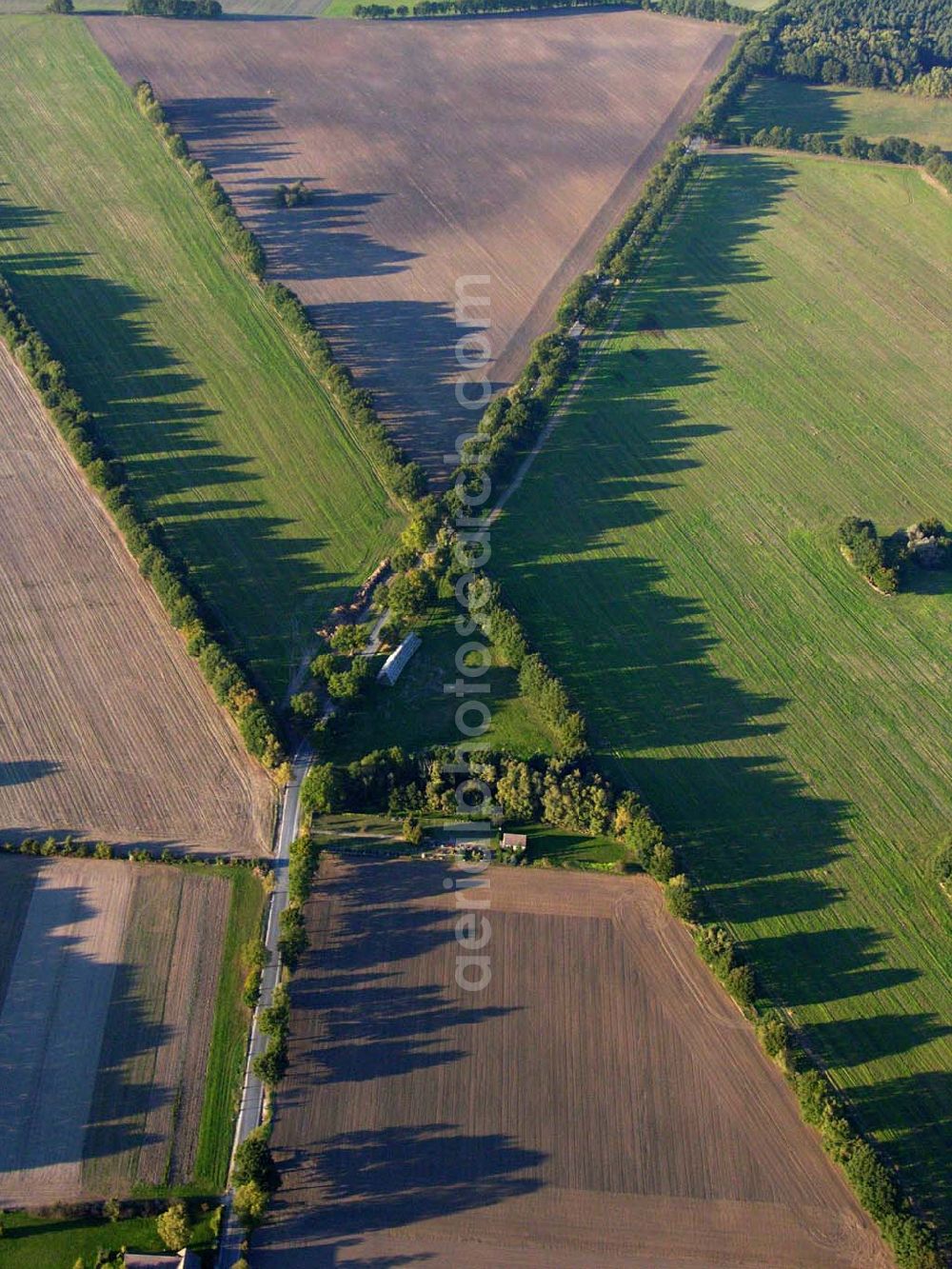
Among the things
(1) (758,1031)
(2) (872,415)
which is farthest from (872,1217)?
(2) (872,415)

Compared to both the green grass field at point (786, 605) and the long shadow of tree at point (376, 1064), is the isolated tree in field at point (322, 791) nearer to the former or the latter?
the long shadow of tree at point (376, 1064)

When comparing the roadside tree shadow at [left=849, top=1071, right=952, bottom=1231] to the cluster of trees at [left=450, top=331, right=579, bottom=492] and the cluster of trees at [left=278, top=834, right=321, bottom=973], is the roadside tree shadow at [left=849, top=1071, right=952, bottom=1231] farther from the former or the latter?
the cluster of trees at [left=450, top=331, right=579, bottom=492]

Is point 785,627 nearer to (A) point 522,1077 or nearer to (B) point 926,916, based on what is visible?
(B) point 926,916

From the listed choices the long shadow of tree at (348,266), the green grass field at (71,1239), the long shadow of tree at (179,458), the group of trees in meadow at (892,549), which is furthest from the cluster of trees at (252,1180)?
the group of trees in meadow at (892,549)

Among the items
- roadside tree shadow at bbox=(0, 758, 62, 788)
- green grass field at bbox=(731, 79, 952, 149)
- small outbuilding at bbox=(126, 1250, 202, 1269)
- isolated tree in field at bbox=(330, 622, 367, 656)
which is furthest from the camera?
green grass field at bbox=(731, 79, 952, 149)

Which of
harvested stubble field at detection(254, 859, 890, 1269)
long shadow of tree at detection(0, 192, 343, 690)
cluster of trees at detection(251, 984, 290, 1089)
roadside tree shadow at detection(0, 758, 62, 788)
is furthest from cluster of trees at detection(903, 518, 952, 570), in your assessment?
roadside tree shadow at detection(0, 758, 62, 788)
